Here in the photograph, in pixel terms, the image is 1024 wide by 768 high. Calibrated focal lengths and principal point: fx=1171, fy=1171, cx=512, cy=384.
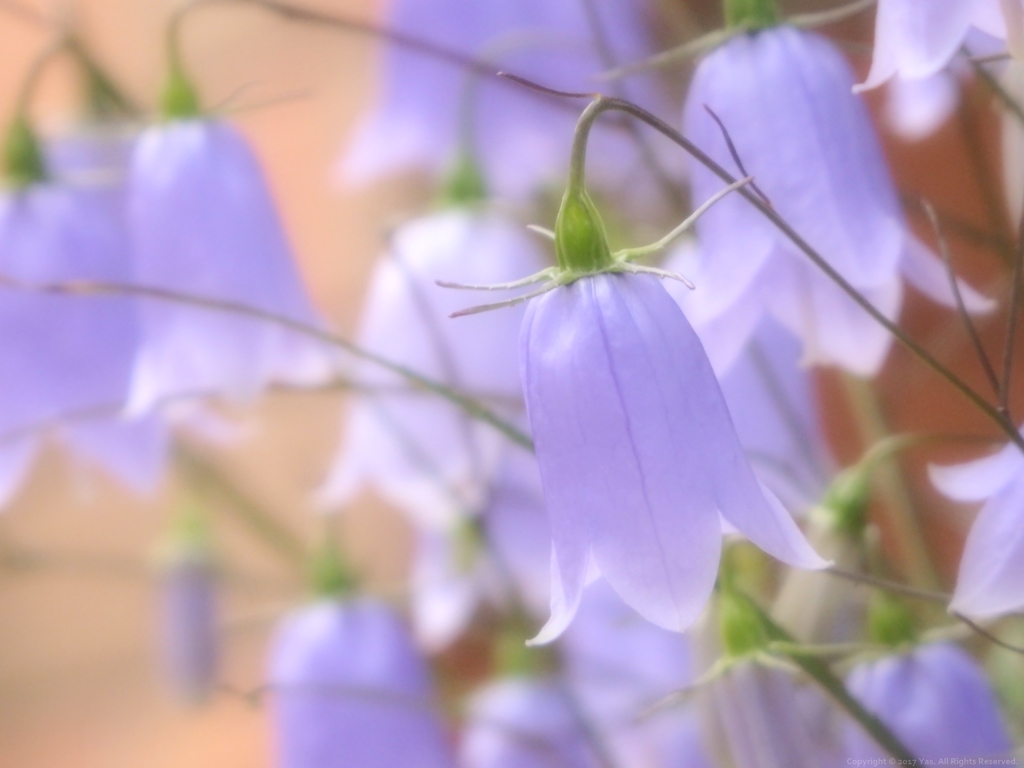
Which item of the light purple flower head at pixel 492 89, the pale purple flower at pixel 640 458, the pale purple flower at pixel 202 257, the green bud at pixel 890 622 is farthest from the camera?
the light purple flower head at pixel 492 89

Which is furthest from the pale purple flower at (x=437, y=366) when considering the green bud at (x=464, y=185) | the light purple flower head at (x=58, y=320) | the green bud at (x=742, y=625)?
the green bud at (x=742, y=625)

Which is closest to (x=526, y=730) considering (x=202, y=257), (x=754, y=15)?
(x=202, y=257)

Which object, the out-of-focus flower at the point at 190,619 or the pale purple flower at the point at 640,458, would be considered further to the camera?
the out-of-focus flower at the point at 190,619

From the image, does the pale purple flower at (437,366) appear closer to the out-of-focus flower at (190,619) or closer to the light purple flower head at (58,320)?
the light purple flower head at (58,320)

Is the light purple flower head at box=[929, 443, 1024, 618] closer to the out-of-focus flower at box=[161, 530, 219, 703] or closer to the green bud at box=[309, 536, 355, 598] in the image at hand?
the green bud at box=[309, 536, 355, 598]

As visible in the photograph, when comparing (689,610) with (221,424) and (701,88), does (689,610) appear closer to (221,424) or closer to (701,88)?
(701,88)

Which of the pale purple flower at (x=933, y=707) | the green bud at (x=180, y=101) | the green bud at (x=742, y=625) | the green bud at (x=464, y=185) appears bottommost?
the pale purple flower at (x=933, y=707)

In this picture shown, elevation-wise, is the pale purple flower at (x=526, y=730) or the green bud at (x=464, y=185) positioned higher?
the green bud at (x=464, y=185)

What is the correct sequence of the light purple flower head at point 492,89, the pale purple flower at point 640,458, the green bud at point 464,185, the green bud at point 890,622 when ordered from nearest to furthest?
the pale purple flower at point 640,458
the green bud at point 890,622
the green bud at point 464,185
the light purple flower head at point 492,89

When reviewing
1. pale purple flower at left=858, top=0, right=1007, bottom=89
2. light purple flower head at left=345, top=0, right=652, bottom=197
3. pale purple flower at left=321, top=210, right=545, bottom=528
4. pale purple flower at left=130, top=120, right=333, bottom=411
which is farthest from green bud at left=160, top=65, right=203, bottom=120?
pale purple flower at left=858, top=0, right=1007, bottom=89
